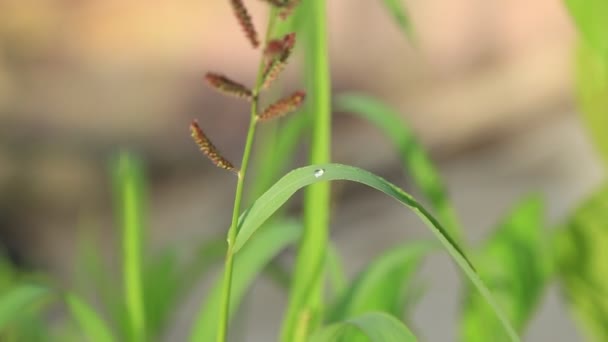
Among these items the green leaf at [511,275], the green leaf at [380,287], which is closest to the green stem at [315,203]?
the green leaf at [380,287]

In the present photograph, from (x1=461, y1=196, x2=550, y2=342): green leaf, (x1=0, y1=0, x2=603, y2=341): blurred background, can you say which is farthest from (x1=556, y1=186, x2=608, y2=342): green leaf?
(x1=0, y1=0, x2=603, y2=341): blurred background

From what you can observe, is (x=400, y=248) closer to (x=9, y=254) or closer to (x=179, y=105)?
(x=9, y=254)

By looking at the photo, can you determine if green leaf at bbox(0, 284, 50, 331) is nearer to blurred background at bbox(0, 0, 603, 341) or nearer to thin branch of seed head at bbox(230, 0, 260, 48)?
thin branch of seed head at bbox(230, 0, 260, 48)

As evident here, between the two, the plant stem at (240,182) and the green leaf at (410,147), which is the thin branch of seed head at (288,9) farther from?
the green leaf at (410,147)

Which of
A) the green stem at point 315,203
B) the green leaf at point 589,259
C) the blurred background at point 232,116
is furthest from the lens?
the blurred background at point 232,116

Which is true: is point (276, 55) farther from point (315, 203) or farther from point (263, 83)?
point (315, 203)
